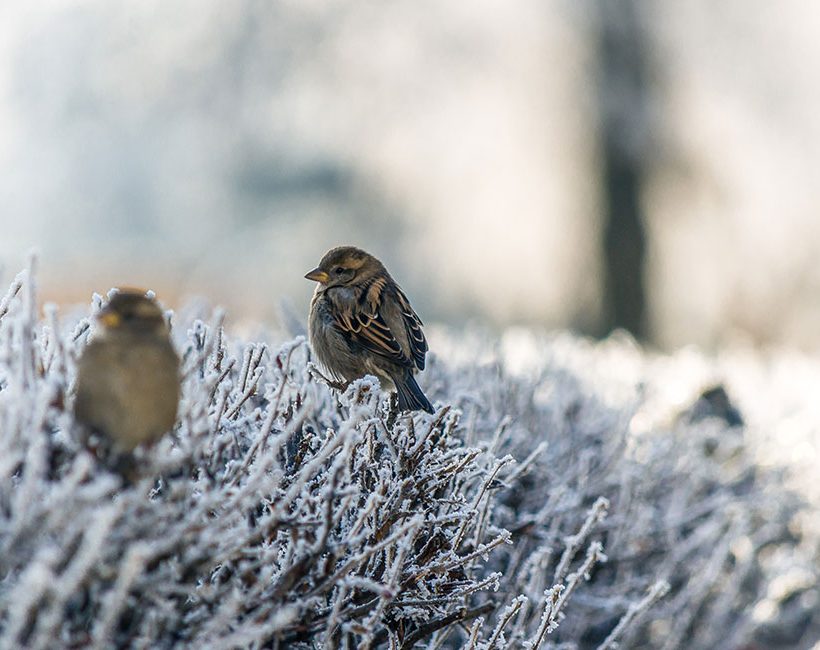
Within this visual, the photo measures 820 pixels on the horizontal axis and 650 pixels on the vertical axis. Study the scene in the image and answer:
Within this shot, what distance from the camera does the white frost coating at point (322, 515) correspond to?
189 centimetres

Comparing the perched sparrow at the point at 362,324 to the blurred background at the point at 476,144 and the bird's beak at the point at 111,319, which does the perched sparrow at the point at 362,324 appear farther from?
the blurred background at the point at 476,144

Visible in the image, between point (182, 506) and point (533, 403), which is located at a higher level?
point (533, 403)

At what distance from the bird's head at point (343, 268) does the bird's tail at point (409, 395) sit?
55cm

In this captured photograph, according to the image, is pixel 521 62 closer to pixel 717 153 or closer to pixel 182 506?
pixel 717 153

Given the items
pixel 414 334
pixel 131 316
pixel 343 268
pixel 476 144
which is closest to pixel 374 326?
pixel 414 334

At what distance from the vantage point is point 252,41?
19078 mm

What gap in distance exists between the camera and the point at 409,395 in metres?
3.63

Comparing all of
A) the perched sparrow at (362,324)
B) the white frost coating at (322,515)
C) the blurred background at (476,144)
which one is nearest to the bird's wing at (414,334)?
the perched sparrow at (362,324)

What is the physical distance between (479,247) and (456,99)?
306cm

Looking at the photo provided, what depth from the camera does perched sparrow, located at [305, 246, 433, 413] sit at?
12.9 ft

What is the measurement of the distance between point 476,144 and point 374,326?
16.2m

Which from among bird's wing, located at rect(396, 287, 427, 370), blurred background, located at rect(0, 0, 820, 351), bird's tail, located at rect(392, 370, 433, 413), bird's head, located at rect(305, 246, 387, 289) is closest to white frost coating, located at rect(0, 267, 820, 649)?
bird's tail, located at rect(392, 370, 433, 413)

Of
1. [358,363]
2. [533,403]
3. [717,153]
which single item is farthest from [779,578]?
[717,153]

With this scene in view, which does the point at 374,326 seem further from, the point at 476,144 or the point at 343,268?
the point at 476,144
